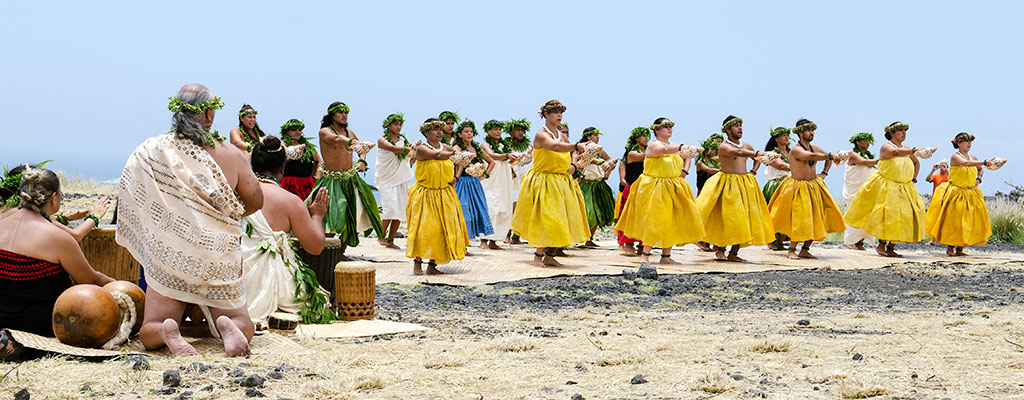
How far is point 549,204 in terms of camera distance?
9367mm

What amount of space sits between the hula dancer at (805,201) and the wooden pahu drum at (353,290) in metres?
6.27

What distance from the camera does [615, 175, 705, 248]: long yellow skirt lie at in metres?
9.98

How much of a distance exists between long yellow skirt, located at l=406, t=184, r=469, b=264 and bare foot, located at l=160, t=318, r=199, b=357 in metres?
4.11

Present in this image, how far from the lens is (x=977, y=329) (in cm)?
575

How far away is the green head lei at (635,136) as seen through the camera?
38.0 ft

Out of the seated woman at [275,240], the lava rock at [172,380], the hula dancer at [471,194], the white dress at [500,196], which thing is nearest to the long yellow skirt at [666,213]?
the hula dancer at [471,194]

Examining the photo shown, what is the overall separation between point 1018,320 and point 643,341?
2.71m

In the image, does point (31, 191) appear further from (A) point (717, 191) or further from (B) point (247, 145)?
(A) point (717, 191)

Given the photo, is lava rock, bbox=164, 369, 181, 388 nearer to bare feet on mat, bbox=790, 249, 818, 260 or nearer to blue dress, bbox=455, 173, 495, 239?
blue dress, bbox=455, 173, 495, 239

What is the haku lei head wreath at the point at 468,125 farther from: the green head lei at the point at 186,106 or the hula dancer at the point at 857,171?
the green head lei at the point at 186,106

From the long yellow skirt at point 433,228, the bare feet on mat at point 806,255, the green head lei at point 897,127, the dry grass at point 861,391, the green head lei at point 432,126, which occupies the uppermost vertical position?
the green head lei at point 897,127

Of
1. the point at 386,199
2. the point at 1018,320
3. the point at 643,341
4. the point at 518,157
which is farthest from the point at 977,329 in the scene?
the point at 386,199

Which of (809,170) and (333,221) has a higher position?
(809,170)

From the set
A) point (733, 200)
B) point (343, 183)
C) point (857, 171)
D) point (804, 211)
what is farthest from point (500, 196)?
point (857, 171)
